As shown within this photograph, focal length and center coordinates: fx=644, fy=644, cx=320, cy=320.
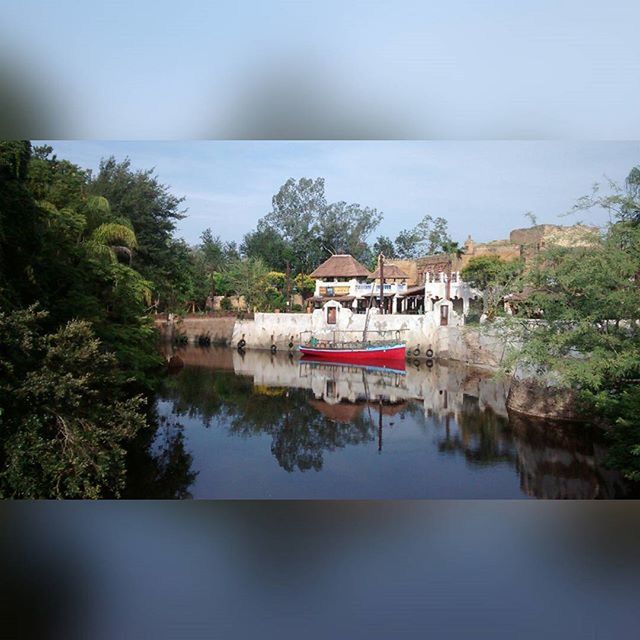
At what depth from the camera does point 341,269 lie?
18.8 ft

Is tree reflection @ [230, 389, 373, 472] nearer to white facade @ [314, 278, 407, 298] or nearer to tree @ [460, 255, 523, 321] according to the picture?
white facade @ [314, 278, 407, 298]

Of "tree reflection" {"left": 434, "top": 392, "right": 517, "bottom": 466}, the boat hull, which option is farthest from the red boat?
"tree reflection" {"left": 434, "top": 392, "right": 517, "bottom": 466}

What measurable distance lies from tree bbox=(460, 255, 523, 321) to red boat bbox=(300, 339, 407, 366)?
1.00 m

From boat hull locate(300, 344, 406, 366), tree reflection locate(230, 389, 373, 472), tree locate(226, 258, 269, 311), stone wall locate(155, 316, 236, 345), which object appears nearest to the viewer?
tree reflection locate(230, 389, 373, 472)

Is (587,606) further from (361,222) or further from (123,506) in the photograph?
(361,222)

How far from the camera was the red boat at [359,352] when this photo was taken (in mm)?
6345

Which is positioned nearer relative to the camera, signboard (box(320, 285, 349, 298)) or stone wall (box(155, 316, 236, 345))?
signboard (box(320, 285, 349, 298))

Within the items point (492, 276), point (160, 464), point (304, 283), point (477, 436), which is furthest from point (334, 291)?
point (160, 464)

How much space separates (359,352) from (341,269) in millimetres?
1265

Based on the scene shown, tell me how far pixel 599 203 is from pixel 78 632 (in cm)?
404

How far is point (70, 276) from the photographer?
4.42m

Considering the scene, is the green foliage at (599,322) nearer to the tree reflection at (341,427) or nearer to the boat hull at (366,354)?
the tree reflection at (341,427)

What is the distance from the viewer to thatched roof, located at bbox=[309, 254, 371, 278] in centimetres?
570

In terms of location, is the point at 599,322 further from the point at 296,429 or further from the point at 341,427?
the point at 296,429
